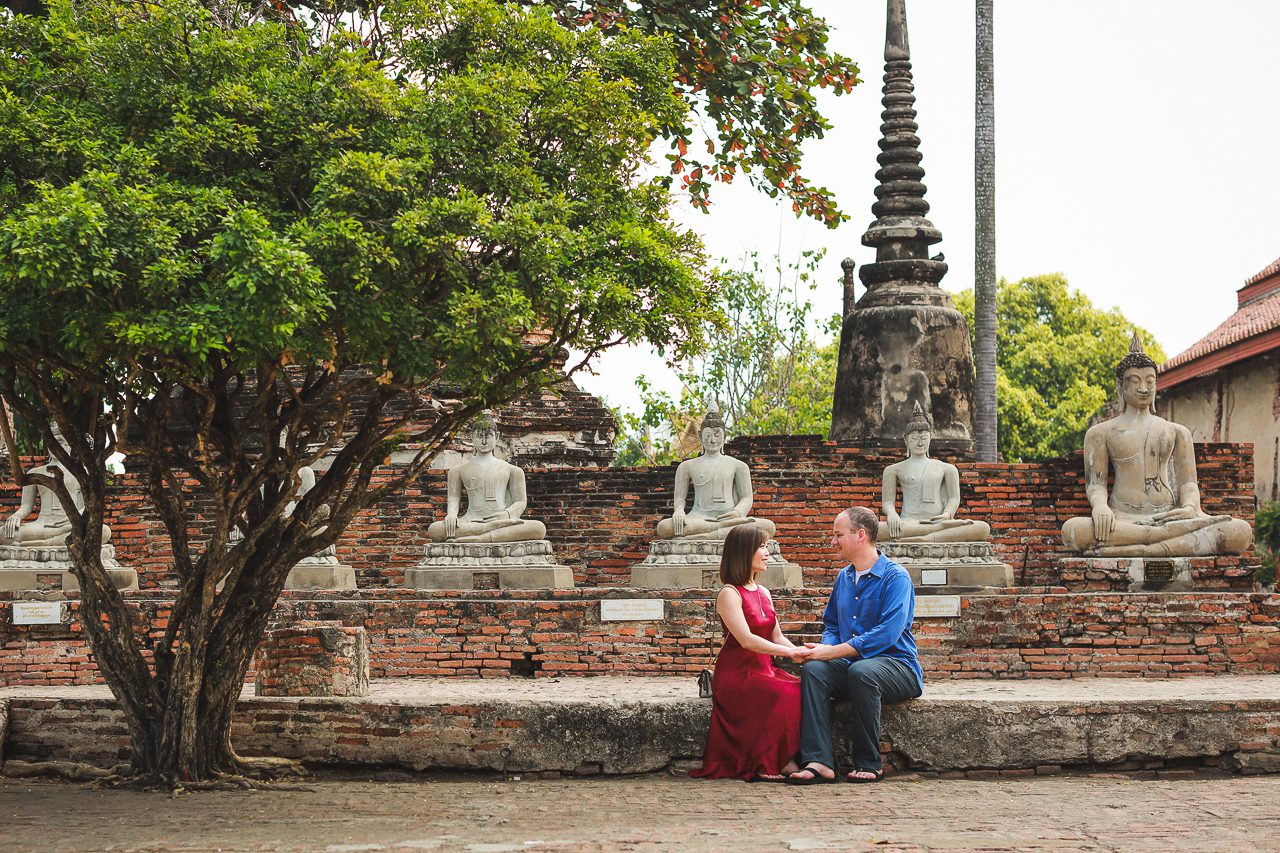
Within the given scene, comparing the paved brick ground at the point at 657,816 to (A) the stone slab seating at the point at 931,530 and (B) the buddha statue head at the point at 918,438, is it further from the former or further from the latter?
(B) the buddha statue head at the point at 918,438

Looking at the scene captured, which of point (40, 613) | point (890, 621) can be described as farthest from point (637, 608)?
point (40, 613)

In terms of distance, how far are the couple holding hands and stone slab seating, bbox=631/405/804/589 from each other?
4.10 meters

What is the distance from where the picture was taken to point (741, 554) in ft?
21.8

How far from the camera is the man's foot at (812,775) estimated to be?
635cm

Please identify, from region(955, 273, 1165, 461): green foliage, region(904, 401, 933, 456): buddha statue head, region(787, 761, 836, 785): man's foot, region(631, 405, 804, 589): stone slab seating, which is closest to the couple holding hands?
region(787, 761, 836, 785): man's foot

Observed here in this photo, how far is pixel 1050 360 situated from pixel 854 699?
104 feet

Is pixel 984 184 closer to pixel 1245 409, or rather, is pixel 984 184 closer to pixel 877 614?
pixel 1245 409

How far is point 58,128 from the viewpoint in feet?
19.8

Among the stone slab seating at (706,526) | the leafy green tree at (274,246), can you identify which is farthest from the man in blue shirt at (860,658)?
the stone slab seating at (706,526)

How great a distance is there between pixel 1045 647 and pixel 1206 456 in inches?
168

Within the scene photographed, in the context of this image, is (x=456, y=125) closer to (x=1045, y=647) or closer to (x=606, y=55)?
(x=606, y=55)

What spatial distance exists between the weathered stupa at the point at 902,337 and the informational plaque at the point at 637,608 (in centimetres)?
715

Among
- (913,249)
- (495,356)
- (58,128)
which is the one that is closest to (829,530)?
(913,249)

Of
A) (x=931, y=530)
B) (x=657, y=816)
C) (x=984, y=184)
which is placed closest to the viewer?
(x=657, y=816)
